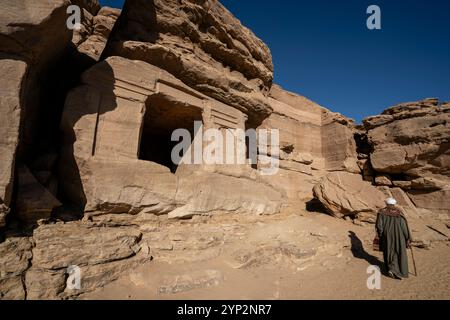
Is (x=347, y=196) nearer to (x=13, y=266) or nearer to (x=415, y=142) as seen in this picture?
(x=415, y=142)

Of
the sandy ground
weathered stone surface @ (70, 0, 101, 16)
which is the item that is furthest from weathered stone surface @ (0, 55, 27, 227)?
weathered stone surface @ (70, 0, 101, 16)

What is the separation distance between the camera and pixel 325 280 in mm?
4395

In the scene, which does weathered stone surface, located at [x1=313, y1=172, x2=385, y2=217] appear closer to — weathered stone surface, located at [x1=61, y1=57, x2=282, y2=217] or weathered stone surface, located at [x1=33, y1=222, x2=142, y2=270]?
weathered stone surface, located at [x1=61, y1=57, x2=282, y2=217]

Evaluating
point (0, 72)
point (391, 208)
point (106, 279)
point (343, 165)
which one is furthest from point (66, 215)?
point (343, 165)

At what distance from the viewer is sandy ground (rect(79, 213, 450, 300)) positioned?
3621mm

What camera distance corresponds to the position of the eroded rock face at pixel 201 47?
5.19 metres

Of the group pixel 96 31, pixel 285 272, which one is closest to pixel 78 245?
pixel 285 272

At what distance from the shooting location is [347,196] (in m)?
6.90

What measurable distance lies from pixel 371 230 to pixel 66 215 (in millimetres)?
6477

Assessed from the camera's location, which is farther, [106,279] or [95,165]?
[95,165]

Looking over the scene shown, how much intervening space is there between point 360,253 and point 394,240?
1.01m

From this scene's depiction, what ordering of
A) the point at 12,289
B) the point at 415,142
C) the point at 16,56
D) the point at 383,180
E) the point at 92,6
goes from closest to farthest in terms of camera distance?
the point at 12,289, the point at 16,56, the point at 415,142, the point at 92,6, the point at 383,180

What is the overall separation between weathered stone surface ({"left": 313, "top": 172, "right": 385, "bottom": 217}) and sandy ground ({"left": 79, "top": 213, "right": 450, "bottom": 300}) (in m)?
0.77

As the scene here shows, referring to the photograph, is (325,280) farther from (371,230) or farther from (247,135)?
(247,135)
